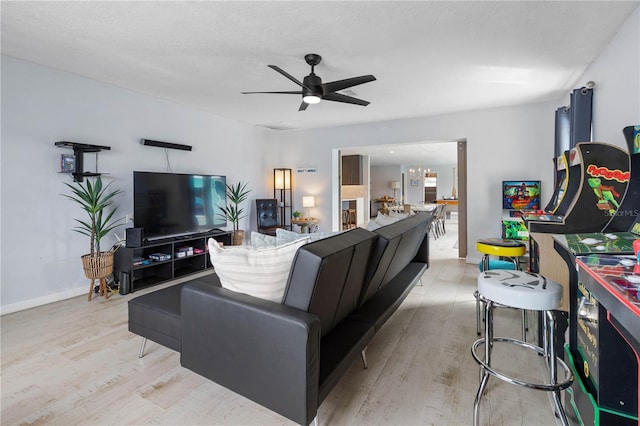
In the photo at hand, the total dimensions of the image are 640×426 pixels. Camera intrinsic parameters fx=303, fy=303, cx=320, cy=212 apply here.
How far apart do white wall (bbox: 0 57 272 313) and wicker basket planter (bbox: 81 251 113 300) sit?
36cm

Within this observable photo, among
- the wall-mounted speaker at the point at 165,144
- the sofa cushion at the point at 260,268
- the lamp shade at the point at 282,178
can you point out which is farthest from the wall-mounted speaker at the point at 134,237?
the lamp shade at the point at 282,178

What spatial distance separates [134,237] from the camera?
361cm

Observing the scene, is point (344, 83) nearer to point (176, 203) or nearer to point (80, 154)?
point (176, 203)

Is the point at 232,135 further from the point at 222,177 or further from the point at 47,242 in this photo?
the point at 47,242

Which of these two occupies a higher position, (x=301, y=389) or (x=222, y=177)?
(x=222, y=177)

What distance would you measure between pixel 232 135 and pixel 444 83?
3702 mm

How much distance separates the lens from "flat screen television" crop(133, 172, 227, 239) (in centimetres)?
392

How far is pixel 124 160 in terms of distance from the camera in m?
4.00

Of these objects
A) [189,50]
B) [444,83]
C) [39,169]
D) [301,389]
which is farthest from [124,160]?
[444,83]

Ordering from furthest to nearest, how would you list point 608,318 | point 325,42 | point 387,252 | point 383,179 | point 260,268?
point 383,179
point 325,42
point 387,252
point 260,268
point 608,318

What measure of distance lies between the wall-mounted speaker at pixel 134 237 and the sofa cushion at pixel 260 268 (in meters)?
2.61

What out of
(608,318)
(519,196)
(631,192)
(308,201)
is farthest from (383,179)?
(608,318)

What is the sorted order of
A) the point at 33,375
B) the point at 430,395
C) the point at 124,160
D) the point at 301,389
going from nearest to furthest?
1. the point at 301,389
2. the point at 430,395
3. the point at 33,375
4. the point at 124,160

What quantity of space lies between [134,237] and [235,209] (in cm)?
216
